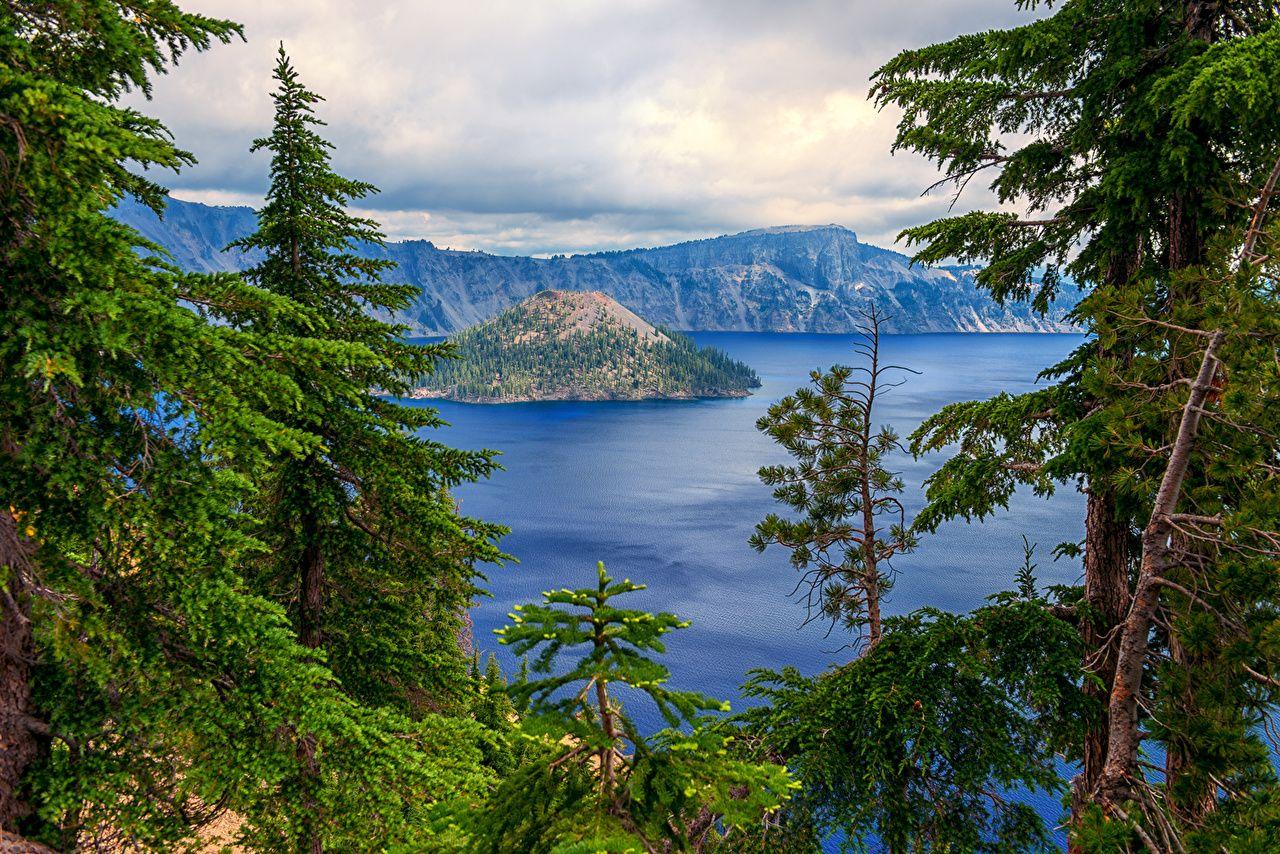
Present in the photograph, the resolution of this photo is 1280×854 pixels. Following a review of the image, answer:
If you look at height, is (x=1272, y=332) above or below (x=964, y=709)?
above

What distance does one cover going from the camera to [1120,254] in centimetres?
876

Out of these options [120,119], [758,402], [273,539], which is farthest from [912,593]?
[758,402]

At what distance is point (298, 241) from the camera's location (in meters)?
10.2

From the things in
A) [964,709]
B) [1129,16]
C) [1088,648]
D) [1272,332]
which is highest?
[1129,16]

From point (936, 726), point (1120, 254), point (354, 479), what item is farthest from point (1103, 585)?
point (354, 479)

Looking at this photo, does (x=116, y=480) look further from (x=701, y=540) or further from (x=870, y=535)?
(x=701, y=540)

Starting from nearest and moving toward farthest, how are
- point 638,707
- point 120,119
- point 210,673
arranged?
point 120,119 < point 210,673 < point 638,707

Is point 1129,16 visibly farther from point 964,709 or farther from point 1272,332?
point 964,709

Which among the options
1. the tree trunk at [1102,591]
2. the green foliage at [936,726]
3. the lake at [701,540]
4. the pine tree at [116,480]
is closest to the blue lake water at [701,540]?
the lake at [701,540]

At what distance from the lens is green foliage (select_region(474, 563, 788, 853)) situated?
11.6 ft

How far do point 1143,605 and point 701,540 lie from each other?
65.4m

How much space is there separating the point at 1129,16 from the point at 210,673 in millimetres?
12234

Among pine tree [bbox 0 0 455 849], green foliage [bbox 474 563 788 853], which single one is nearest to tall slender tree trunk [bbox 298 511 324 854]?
pine tree [bbox 0 0 455 849]

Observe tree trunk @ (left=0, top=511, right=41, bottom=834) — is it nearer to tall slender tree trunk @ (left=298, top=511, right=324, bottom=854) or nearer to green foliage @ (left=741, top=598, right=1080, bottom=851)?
tall slender tree trunk @ (left=298, top=511, right=324, bottom=854)
